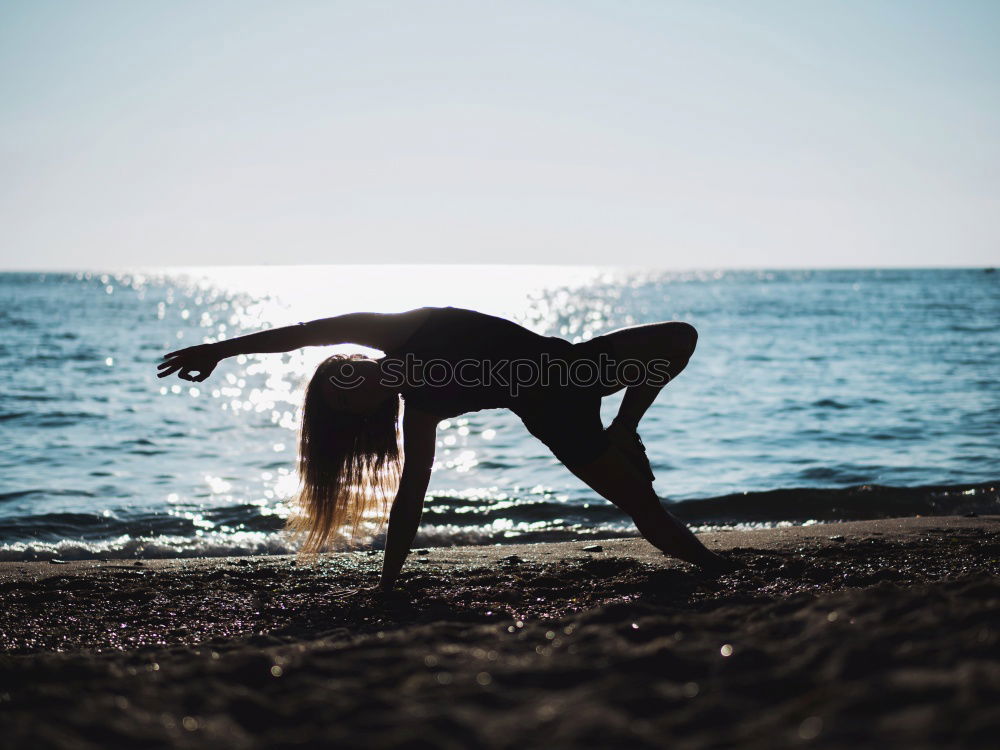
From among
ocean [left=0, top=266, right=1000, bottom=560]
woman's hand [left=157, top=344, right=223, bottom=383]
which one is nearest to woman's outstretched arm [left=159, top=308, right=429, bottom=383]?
woman's hand [left=157, top=344, right=223, bottom=383]

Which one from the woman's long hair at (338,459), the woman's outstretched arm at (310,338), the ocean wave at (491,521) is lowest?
the ocean wave at (491,521)

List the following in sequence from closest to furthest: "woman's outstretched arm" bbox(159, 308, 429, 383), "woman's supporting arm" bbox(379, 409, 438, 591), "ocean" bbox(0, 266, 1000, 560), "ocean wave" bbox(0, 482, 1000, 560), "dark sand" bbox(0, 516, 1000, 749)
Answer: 1. "dark sand" bbox(0, 516, 1000, 749)
2. "woman's outstretched arm" bbox(159, 308, 429, 383)
3. "woman's supporting arm" bbox(379, 409, 438, 591)
4. "ocean wave" bbox(0, 482, 1000, 560)
5. "ocean" bbox(0, 266, 1000, 560)

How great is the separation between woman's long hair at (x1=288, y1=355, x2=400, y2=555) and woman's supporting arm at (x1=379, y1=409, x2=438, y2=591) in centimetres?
16

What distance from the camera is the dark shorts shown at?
4.23 m

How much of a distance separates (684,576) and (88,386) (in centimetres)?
1603

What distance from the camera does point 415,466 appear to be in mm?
4348

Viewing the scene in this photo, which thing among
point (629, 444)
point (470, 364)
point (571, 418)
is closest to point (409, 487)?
point (470, 364)

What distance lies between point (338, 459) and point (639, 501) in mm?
1564

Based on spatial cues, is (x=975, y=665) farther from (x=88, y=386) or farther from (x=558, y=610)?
(x=88, y=386)

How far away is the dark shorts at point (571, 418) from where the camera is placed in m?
4.23

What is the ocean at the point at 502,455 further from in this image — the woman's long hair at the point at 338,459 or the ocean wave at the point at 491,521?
the woman's long hair at the point at 338,459

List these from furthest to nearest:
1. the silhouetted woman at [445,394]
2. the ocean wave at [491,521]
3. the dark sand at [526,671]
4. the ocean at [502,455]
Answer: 1. the ocean at [502,455]
2. the ocean wave at [491,521]
3. the silhouetted woman at [445,394]
4. the dark sand at [526,671]

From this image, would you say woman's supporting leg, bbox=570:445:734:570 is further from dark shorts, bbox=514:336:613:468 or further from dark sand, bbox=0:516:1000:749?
dark sand, bbox=0:516:1000:749

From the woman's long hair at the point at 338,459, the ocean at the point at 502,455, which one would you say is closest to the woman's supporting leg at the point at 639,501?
the woman's long hair at the point at 338,459
